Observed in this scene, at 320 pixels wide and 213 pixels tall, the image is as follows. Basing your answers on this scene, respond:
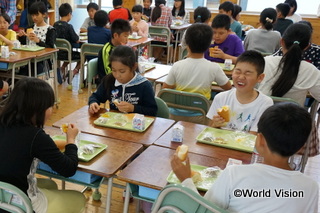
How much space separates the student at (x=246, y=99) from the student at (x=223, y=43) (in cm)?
163

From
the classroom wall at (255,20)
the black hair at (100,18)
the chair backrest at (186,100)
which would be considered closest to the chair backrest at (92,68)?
the chair backrest at (186,100)

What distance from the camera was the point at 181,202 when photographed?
1261 mm

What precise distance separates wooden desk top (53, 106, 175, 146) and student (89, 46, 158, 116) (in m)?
0.14

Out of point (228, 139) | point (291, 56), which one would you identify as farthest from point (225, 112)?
point (291, 56)

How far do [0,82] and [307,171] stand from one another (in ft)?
10.8

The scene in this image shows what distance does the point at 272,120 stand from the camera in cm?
123

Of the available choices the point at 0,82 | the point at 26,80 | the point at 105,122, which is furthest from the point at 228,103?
the point at 0,82

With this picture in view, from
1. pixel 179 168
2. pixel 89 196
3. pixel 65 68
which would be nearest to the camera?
pixel 179 168

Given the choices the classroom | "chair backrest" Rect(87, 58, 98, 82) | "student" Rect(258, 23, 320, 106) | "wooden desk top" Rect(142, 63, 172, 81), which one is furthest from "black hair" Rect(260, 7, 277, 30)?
"chair backrest" Rect(87, 58, 98, 82)

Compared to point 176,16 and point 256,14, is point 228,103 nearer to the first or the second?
point 176,16

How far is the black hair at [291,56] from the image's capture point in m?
2.77

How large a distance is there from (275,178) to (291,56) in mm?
1842

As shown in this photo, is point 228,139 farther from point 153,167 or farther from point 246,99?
point 153,167

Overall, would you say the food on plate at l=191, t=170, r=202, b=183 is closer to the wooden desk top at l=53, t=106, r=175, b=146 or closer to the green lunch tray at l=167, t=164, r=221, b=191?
the green lunch tray at l=167, t=164, r=221, b=191
